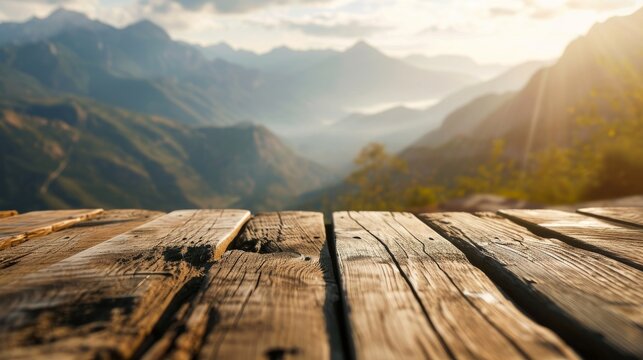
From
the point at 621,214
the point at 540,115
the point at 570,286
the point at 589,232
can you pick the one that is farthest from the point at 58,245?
the point at 540,115

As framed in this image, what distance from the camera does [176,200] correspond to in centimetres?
19388

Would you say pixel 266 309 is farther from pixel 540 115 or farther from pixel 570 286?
pixel 540 115

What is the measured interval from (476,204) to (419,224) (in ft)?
47.3

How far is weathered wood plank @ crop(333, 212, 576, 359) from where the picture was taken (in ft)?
3.37

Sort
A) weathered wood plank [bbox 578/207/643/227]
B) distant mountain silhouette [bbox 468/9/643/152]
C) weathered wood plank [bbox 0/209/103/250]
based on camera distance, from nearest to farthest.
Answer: weathered wood plank [bbox 0/209/103/250] → weathered wood plank [bbox 578/207/643/227] → distant mountain silhouette [bbox 468/9/643/152]

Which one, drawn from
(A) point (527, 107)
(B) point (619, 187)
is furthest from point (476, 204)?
(A) point (527, 107)

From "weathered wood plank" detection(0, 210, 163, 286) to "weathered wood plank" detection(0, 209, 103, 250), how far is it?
5 centimetres

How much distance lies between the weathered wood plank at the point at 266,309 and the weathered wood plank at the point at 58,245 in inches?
29.4

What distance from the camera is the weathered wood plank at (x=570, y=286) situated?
1.09 m

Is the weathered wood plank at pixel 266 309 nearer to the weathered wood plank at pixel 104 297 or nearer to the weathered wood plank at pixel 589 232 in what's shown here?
the weathered wood plank at pixel 104 297

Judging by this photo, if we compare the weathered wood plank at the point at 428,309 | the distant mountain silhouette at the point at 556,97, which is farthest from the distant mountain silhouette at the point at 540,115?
the weathered wood plank at the point at 428,309

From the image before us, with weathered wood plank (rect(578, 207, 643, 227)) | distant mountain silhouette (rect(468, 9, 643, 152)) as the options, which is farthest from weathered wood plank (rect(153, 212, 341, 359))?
distant mountain silhouette (rect(468, 9, 643, 152))

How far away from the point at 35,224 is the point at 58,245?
55 cm

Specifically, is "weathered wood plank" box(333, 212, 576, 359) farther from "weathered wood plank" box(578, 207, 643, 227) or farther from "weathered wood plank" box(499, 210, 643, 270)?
"weathered wood plank" box(578, 207, 643, 227)
